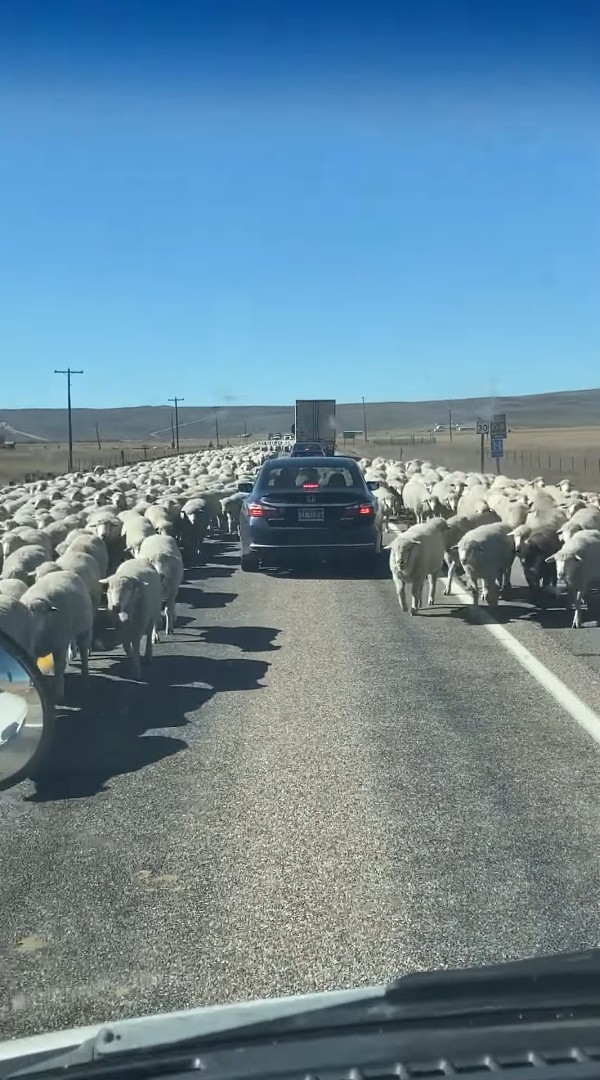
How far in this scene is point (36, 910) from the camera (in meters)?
4.85

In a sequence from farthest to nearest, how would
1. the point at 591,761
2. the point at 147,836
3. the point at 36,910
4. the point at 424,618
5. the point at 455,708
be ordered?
1. the point at 424,618
2. the point at 455,708
3. the point at 591,761
4. the point at 147,836
5. the point at 36,910

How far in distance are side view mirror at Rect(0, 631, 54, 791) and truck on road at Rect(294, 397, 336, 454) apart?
5947cm

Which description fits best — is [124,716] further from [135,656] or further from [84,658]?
[135,656]

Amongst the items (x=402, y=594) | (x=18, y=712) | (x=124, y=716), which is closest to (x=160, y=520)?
(x=402, y=594)

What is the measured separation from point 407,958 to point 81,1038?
5.23ft

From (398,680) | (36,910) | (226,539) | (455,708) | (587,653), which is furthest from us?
(226,539)

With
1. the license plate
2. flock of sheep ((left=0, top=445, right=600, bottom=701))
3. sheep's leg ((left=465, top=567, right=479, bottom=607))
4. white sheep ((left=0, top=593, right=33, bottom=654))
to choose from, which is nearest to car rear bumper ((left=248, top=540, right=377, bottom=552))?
the license plate

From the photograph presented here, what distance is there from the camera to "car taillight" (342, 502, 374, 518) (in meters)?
16.0

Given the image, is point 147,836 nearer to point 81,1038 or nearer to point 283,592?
point 81,1038

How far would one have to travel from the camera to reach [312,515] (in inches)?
630

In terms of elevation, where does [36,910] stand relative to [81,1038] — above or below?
below

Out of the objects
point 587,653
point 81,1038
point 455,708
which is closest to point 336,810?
point 455,708

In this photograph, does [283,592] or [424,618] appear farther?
[283,592]

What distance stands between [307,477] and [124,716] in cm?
919
